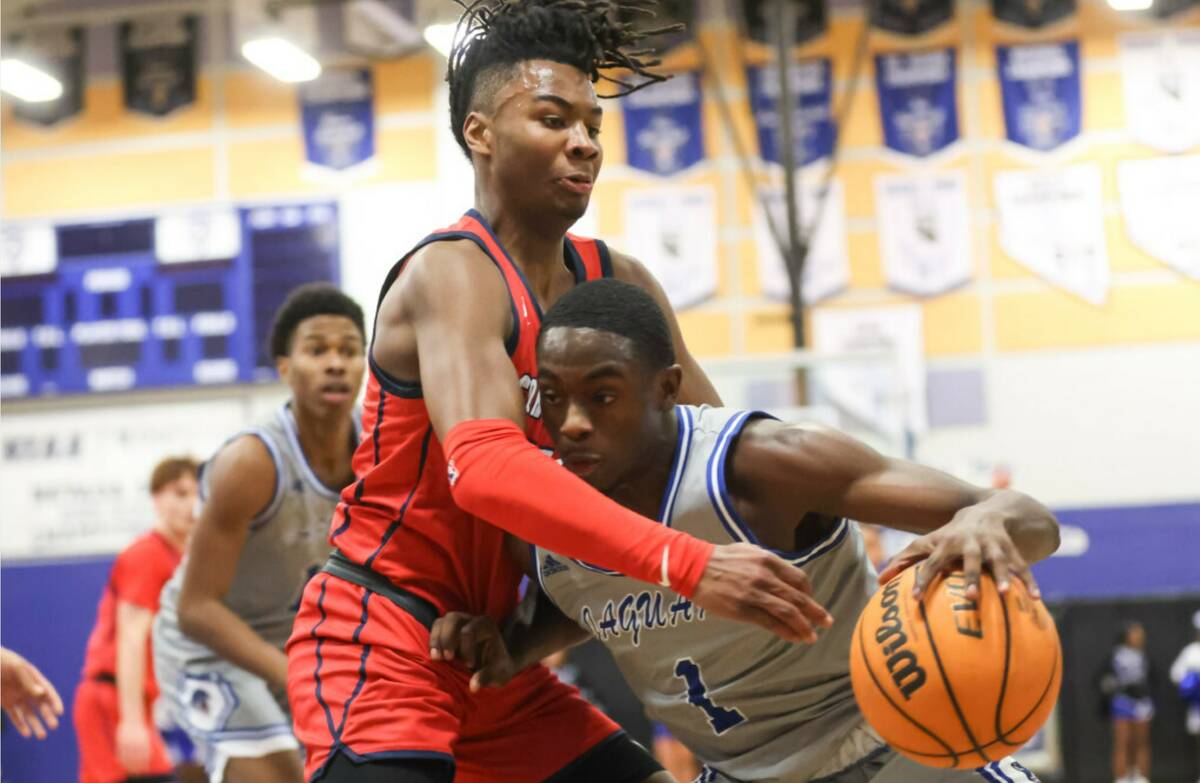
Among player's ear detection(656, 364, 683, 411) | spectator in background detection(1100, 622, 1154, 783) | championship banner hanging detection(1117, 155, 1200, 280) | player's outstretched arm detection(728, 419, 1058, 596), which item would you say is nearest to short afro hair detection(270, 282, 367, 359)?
player's ear detection(656, 364, 683, 411)

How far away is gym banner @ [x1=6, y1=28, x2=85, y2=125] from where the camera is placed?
12609mm

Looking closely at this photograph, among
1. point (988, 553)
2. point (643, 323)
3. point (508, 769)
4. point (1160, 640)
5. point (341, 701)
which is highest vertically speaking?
point (643, 323)

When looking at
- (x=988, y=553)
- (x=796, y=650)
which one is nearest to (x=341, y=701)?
(x=796, y=650)

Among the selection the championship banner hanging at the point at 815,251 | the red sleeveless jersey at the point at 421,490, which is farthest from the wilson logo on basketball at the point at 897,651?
the championship banner hanging at the point at 815,251

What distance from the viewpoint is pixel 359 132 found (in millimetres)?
12047

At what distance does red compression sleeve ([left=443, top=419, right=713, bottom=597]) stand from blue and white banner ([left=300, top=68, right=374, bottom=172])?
10.0 m

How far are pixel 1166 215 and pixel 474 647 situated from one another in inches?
390

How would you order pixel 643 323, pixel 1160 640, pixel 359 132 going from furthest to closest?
pixel 359 132
pixel 1160 640
pixel 643 323

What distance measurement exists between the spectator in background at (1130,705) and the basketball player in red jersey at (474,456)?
7419 mm

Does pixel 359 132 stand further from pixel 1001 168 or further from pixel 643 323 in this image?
pixel 643 323

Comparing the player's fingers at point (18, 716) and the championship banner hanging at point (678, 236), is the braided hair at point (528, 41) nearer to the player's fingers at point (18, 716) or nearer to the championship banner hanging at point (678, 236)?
the player's fingers at point (18, 716)

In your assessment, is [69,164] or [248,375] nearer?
[248,375]

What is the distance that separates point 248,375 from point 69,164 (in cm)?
286

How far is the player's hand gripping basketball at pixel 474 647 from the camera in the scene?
8.66ft
